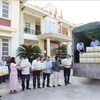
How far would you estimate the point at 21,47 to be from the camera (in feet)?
40.2

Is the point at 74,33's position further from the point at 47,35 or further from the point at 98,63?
the point at 47,35

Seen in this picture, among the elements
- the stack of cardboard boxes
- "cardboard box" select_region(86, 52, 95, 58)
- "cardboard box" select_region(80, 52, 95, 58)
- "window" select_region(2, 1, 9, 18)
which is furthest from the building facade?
"cardboard box" select_region(86, 52, 95, 58)

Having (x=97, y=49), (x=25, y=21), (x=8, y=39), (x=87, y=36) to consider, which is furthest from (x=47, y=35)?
(x=97, y=49)

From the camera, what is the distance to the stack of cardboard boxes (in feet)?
23.0

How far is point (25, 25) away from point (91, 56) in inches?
477

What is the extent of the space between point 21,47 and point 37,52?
1384 mm

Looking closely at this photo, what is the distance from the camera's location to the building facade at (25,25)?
41.8ft

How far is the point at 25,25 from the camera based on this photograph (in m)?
17.8

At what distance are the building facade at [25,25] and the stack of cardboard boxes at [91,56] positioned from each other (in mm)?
7241

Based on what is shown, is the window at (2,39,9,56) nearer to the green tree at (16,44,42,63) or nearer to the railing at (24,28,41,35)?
the green tree at (16,44,42,63)

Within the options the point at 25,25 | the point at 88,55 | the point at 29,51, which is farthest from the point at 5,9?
the point at 88,55

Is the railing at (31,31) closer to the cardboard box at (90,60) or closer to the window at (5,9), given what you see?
the window at (5,9)

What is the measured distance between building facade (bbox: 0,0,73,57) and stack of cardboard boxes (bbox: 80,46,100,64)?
23.8ft

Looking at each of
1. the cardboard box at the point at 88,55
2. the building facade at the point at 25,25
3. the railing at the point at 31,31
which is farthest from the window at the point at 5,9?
the cardboard box at the point at 88,55
